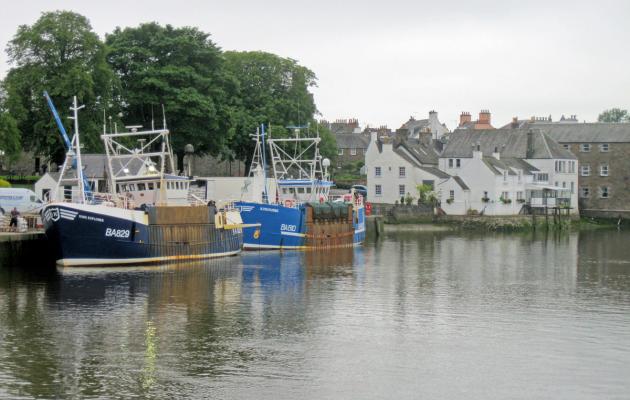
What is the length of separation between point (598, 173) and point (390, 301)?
64740mm

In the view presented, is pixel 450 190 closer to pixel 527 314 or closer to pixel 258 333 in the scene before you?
pixel 527 314

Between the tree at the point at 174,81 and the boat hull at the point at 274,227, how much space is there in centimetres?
1644

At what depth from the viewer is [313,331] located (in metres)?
31.2

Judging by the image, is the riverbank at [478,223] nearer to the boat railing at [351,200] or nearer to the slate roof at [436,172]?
the slate roof at [436,172]

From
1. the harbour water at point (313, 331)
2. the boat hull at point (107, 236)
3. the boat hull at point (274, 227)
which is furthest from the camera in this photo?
the boat hull at point (274, 227)

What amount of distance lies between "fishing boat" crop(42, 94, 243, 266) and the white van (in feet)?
9.01

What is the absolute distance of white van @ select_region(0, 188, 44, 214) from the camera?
54.1 m

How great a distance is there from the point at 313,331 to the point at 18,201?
94.5 feet

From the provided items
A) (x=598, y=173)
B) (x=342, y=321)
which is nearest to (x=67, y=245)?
(x=342, y=321)

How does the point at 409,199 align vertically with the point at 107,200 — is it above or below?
above

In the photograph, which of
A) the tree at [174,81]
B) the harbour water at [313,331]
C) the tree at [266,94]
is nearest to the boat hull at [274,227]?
the harbour water at [313,331]

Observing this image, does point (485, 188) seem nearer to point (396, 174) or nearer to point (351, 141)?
point (396, 174)

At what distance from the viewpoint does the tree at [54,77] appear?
211 ft

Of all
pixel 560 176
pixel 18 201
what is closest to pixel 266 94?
pixel 560 176
